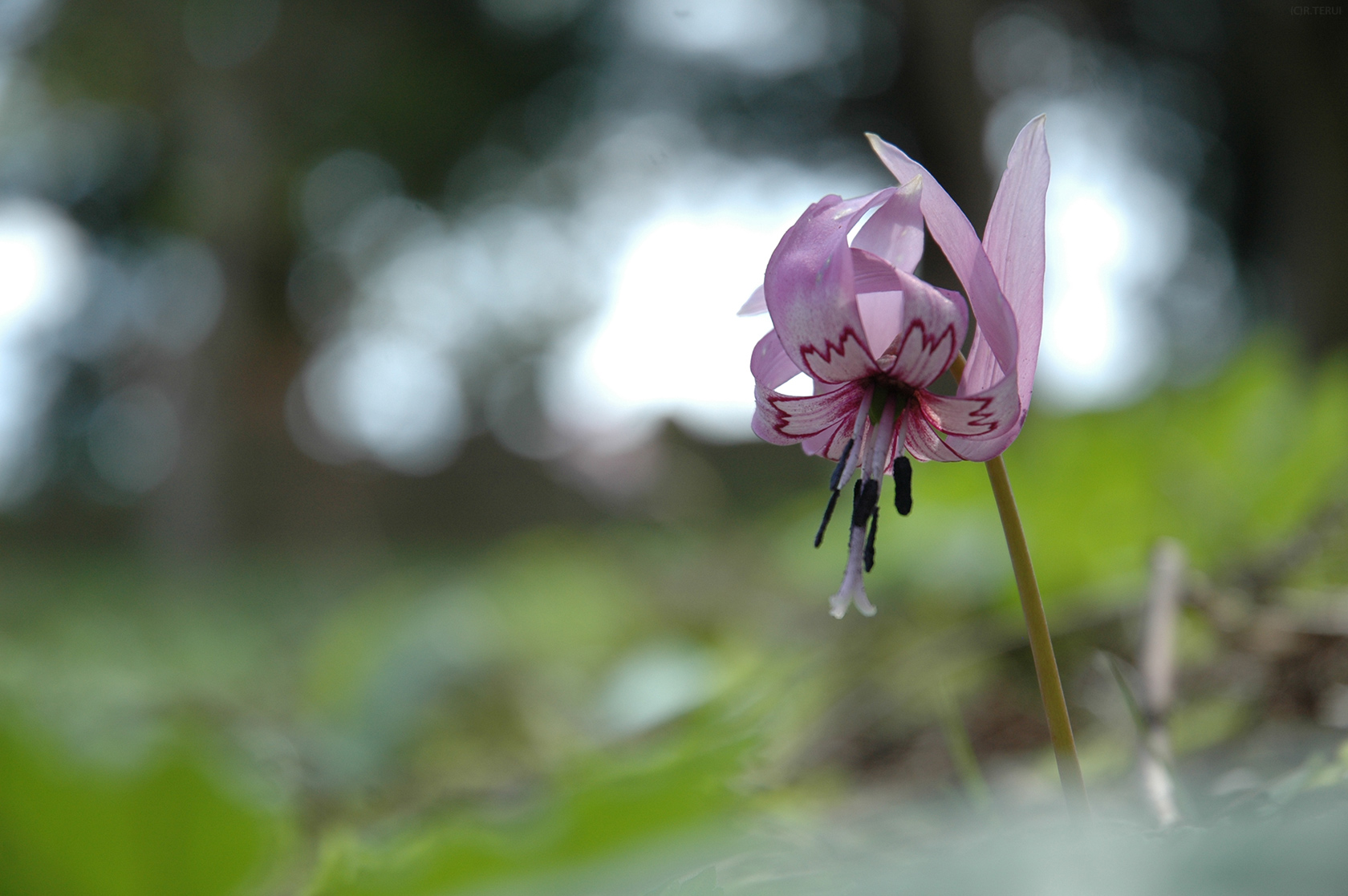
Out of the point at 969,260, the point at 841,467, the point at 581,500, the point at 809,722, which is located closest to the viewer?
the point at 969,260

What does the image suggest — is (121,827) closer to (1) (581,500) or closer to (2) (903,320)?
(2) (903,320)

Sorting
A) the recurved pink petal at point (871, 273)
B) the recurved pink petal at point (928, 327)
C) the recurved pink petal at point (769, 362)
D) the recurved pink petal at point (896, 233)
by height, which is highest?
the recurved pink petal at point (896, 233)

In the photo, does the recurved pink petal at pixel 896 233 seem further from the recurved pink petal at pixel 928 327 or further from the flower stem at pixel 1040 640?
the flower stem at pixel 1040 640

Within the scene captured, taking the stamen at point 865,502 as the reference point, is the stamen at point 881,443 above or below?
above

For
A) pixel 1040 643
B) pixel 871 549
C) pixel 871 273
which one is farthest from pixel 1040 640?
pixel 871 273

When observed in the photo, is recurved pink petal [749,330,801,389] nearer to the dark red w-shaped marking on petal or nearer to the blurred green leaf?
the dark red w-shaped marking on petal

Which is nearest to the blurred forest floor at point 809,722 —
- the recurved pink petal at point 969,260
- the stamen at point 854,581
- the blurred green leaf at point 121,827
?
the blurred green leaf at point 121,827

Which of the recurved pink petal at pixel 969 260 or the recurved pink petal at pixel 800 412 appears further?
the recurved pink petal at pixel 800 412
